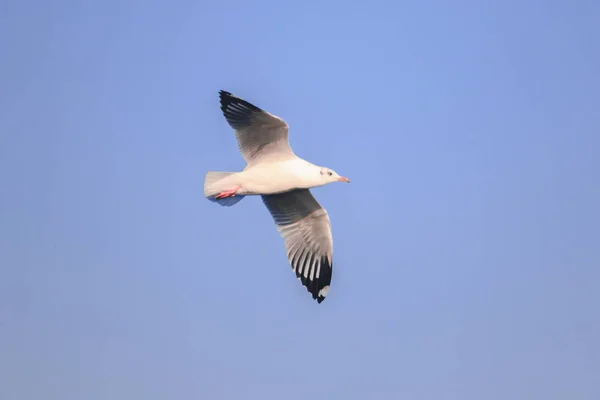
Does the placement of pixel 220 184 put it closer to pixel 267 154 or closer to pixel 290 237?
pixel 267 154

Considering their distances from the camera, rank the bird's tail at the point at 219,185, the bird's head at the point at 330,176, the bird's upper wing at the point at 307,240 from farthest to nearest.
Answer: the bird's upper wing at the point at 307,240
the bird's head at the point at 330,176
the bird's tail at the point at 219,185

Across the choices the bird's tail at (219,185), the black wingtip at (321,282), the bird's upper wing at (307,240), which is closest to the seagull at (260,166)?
the bird's tail at (219,185)

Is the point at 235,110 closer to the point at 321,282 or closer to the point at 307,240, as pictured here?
the point at 307,240

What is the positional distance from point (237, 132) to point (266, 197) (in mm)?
1410

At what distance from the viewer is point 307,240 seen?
41.8 feet

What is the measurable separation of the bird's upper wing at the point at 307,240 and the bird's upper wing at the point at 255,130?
102cm

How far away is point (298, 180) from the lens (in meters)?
11.6

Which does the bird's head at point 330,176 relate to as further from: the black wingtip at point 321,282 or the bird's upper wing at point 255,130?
the black wingtip at point 321,282

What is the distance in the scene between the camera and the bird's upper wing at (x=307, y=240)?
1262cm

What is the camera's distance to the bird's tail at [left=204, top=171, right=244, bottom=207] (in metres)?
11.5

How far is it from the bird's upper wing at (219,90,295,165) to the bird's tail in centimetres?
40

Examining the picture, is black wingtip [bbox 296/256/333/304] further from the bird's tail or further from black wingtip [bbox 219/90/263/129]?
black wingtip [bbox 219/90/263/129]

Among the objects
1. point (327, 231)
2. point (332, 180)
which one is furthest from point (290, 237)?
point (332, 180)

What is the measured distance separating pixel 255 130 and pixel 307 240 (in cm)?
192
